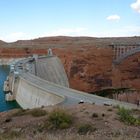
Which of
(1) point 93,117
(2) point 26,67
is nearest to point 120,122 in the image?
(1) point 93,117

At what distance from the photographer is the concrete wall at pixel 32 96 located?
36406mm

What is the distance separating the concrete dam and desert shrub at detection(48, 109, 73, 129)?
37.9ft

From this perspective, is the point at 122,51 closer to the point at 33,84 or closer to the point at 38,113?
the point at 33,84

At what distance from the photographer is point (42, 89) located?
1534 inches

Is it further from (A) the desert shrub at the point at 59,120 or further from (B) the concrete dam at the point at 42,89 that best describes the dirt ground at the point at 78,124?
(B) the concrete dam at the point at 42,89

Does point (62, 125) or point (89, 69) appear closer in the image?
point (62, 125)

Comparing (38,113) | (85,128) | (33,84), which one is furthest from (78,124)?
(33,84)

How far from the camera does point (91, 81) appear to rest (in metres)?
80.7

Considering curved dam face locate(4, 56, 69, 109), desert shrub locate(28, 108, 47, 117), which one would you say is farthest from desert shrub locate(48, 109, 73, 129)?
curved dam face locate(4, 56, 69, 109)

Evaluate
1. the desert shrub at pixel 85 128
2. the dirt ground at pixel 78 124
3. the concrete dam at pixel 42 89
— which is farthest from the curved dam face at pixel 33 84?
the desert shrub at pixel 85 128

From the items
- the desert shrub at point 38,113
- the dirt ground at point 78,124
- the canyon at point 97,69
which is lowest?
the canyon at point 97,69

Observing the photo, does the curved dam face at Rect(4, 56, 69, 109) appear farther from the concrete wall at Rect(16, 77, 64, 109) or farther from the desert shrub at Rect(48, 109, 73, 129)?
the desert shrub at Rect(48, 109, 73, 129)

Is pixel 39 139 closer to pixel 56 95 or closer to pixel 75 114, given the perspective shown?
pixel 75 114

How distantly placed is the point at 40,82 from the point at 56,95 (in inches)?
403
